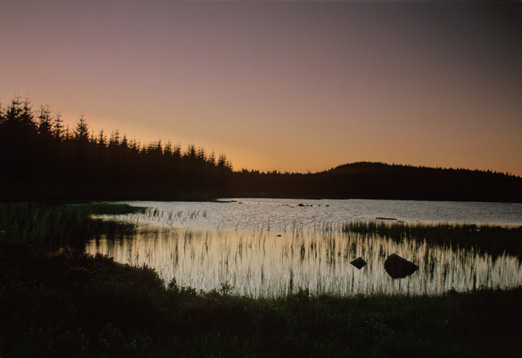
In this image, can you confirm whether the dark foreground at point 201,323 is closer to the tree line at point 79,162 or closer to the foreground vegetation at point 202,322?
the foreground vegetation at point 202,322

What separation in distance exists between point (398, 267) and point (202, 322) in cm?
1389

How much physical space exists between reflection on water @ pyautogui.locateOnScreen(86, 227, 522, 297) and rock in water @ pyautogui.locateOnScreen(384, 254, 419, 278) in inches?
16.9

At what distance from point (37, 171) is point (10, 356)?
91.9 m

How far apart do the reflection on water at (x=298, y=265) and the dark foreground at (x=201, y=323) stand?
3862mm

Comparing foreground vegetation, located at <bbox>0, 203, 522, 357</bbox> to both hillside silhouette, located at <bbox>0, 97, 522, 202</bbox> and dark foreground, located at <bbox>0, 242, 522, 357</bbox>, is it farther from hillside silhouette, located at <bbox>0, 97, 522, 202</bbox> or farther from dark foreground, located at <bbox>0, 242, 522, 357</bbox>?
hillside silhouette, located at <bbox>0, 97, 522, 202</bbox>

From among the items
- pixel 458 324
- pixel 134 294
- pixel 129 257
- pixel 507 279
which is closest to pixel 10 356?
pixel 134 294

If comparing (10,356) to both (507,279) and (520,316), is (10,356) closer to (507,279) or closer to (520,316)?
(520,316)

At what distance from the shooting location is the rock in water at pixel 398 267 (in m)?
18.3

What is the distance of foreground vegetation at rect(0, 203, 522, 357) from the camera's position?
22.7 feet

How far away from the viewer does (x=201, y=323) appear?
8625 mm

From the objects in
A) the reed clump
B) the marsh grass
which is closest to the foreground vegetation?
the marsh grass

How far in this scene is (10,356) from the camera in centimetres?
593

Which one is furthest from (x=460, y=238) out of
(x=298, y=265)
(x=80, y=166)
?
(x=80, y=166)

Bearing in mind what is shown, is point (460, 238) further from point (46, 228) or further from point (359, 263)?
point (46, 228)
